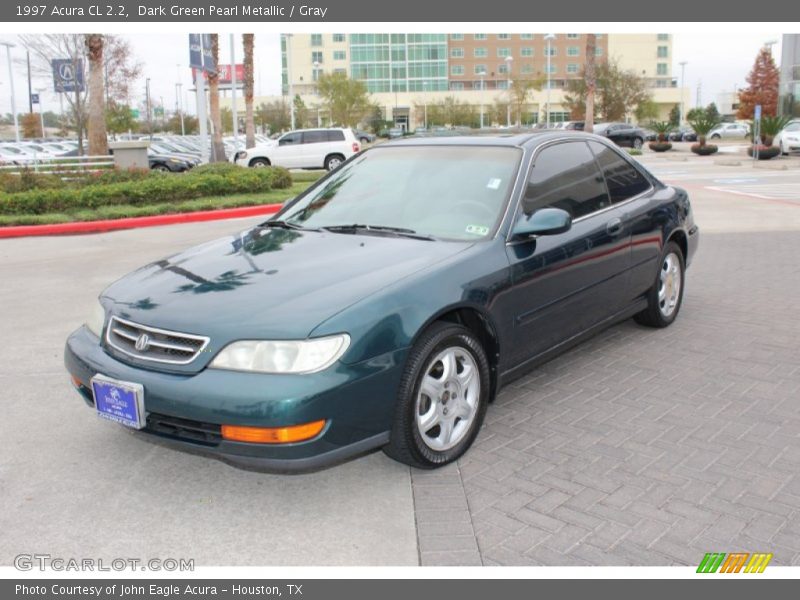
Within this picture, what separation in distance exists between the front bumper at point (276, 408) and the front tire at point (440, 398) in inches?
3.7

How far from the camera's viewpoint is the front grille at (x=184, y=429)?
10.5 ft

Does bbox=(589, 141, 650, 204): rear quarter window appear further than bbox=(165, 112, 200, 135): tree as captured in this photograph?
No

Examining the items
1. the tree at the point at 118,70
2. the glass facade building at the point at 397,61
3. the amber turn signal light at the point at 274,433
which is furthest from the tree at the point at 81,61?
the glass facade building at the point at 397,61

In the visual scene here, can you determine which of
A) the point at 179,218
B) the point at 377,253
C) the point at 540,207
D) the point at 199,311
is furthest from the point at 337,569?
the point at 179,218

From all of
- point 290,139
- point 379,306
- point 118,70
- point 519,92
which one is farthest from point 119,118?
point 379,306

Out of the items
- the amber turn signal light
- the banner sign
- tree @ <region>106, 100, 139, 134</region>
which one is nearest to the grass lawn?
the amber turn signal light

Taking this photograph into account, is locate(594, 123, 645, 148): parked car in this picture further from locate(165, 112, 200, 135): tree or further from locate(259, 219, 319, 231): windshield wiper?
locate(165, 112, 200, 135): tree

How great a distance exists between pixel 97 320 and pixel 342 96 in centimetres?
6277

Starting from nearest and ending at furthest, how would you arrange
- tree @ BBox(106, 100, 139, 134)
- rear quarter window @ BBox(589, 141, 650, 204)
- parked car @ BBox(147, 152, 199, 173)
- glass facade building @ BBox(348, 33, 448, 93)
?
rear quarter window @ BBox(589, 141, 650, 204) < parked car @ BBox(147, 152, 199, 173) < tree @ BBox(106, 100, 139, 134) < glass facade building @ BBox(348, 33, 448, 93)

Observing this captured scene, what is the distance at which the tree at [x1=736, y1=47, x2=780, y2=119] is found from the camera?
60.8m

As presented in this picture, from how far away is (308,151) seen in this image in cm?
2764

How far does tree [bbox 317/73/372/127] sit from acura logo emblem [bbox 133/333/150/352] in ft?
207

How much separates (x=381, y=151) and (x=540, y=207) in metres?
1.27

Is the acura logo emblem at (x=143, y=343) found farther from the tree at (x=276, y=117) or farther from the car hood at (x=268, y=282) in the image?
the tree at (x=276, y=117)
